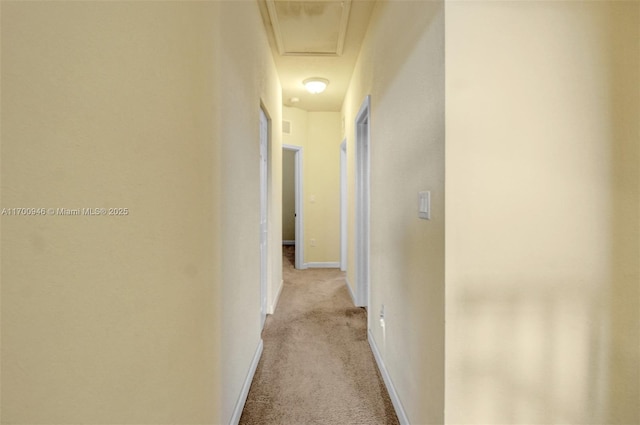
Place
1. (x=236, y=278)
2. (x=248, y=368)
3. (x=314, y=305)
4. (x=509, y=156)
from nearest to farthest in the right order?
1. (x=509, y=156)
2. (x=236, y=278)
3. (x=248, y=368)
4. (x=314, y=305)

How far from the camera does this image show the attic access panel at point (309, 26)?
228 centimetres

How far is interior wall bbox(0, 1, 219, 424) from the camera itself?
1058 millimetres

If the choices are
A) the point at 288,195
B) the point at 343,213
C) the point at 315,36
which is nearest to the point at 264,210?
the point at 315,36

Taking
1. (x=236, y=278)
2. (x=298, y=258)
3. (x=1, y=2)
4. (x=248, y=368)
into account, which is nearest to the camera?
(x=1, y=2)

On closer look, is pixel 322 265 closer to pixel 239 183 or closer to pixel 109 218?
pixel 239 183

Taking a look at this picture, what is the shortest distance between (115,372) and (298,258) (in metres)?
4.28

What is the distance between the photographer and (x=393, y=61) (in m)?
1.83

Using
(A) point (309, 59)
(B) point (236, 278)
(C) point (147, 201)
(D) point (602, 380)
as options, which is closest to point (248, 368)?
(B) point (236, 278)

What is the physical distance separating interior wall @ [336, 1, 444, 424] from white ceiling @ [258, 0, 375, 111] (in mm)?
249

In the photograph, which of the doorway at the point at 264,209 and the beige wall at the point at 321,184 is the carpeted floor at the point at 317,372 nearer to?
the doorway at the point at 264,209

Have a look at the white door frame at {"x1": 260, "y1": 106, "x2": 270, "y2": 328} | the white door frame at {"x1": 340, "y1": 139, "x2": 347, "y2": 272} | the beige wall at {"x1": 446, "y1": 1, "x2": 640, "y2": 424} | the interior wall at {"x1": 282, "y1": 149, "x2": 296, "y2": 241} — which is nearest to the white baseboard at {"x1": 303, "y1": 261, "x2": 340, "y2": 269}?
the white door frame at {"x1": 340, "y1": 139, "x2": 347, "y2": 272}

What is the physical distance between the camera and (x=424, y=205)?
1314 mm

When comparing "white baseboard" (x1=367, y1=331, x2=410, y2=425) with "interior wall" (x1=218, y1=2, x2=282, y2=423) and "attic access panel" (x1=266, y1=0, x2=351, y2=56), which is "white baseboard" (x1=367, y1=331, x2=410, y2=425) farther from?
"attic access panel" (x1=266, y1=0, x2=351, y2=56)

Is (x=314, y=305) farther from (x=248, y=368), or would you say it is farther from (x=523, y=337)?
(x=523, y=337)
